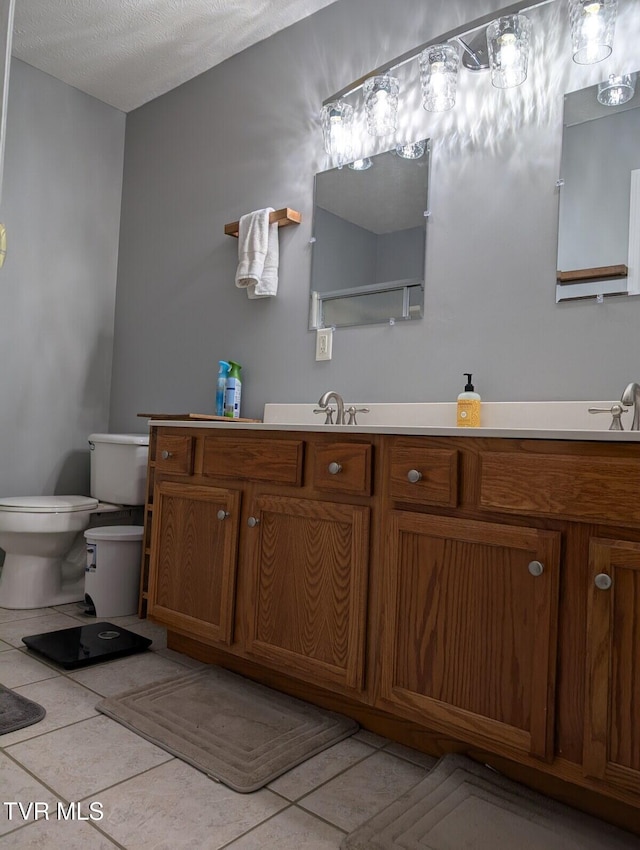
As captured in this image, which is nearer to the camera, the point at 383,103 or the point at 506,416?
the point at 506,416

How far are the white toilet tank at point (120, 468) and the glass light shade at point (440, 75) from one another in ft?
5.53

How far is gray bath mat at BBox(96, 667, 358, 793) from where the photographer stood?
1412mm

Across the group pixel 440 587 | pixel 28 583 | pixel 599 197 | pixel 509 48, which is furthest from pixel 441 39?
pixel 28 583

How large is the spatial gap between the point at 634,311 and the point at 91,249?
2600 millimetres

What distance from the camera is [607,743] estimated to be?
1.12 meters

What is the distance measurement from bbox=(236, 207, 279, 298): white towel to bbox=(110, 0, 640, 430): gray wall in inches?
1.9

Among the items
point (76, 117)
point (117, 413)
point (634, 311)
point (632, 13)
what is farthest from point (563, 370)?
point (76, 117)

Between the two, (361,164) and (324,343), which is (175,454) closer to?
(324,343)

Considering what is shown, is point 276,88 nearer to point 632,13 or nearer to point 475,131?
point 475,131

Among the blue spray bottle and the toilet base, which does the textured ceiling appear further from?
the toilet base

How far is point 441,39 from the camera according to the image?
1.94 m

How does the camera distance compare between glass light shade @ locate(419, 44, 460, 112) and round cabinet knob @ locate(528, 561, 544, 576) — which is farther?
glass light shade @ locate(419, 44, 460, 112)

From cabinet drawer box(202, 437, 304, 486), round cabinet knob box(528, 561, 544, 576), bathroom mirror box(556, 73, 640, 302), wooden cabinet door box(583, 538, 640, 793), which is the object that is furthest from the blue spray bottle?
wooden cabinet door box(583, 538, 640, 793)

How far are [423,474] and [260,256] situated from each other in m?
1.35
